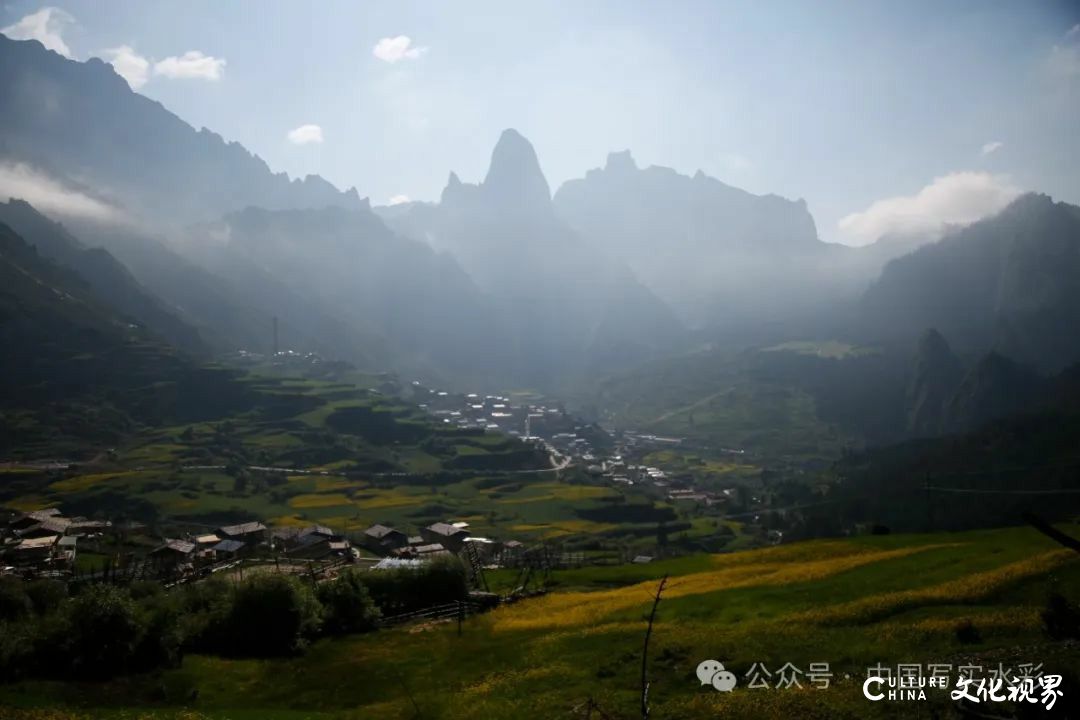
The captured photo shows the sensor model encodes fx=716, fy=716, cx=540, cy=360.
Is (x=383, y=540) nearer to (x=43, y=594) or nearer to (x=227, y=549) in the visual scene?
(x=227, y=549)

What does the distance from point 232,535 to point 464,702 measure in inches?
3270

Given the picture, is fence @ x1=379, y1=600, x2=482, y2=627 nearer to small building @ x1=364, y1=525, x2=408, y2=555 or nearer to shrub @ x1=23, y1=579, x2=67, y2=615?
shrub @ x1=23, y1=579, x2=67, y2=615

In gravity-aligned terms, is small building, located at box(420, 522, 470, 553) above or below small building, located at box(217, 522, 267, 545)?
below

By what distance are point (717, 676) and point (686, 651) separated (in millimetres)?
3657

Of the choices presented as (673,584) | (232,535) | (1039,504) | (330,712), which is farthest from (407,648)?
(1039,504)

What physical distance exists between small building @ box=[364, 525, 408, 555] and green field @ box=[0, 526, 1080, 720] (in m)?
55.9

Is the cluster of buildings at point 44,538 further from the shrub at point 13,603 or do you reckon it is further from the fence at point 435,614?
the fence at point 435,614

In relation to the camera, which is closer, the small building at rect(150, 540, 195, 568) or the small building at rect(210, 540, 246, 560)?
the small building at rect(150, 540, 195, 568)

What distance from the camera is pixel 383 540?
10294 cm

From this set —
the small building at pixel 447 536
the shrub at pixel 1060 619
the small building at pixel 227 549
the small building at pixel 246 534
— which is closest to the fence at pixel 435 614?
the shrub at pixel 1060 619

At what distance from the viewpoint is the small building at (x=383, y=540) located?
332 feet

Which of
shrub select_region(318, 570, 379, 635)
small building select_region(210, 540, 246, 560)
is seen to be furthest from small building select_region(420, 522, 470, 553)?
shrub select_region(318, 570, 379, 635)

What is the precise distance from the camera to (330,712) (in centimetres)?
3161

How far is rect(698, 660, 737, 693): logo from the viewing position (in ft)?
86.4
